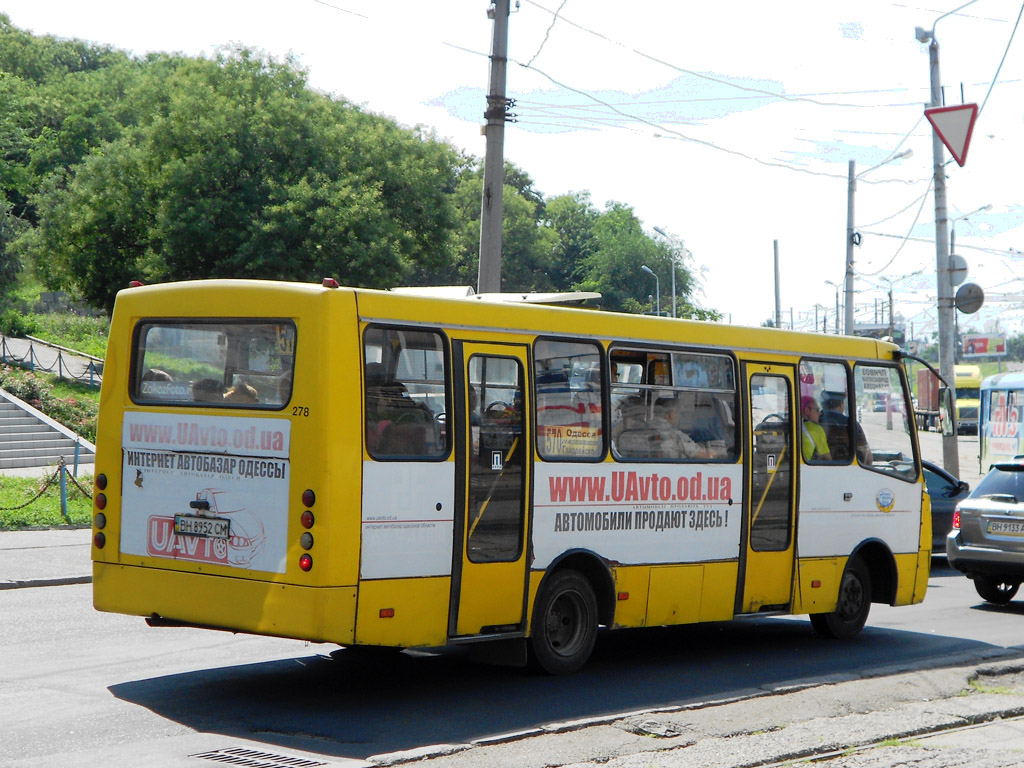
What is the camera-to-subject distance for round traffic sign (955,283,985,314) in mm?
22152

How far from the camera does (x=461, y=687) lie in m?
8.59

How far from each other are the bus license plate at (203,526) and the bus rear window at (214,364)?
734 millimetres

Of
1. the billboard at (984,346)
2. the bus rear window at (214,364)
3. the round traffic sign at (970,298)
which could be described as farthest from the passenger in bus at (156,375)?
the billboard at (984,346)

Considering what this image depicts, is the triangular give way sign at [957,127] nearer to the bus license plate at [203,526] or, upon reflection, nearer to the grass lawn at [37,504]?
the bus license plate at [203,526]

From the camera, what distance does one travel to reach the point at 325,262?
4025cm

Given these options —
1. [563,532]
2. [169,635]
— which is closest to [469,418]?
[563,532]

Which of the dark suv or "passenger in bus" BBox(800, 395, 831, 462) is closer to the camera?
"passenger in bus" BBox(800, 395, 831, 462)

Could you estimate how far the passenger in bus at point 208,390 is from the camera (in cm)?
787

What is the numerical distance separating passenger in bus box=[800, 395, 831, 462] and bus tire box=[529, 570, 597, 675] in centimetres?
296

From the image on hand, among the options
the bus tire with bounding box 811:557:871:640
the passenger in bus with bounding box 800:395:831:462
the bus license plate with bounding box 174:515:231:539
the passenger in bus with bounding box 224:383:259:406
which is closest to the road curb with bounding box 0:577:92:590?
the bus license plate with bounding box 174:515:231:539

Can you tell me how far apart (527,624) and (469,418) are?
1.56 meters

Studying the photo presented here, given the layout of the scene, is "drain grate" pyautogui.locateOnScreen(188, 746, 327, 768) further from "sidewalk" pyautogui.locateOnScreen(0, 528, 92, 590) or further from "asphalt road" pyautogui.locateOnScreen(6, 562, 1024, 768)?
"sidewalk" pyautogui.locateOnScreen(0, 528, 92, 590)

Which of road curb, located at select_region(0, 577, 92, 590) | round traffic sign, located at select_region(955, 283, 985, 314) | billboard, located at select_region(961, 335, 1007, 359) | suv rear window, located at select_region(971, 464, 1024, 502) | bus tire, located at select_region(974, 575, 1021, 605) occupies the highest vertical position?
billboard, located at select_region(961, 335, 1007, 359)

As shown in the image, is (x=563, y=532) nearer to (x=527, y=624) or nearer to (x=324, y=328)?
(x=527, y=624)
